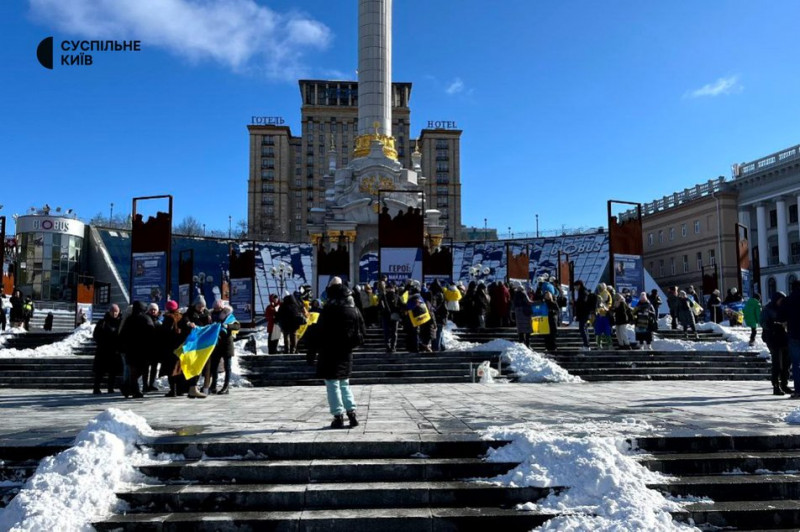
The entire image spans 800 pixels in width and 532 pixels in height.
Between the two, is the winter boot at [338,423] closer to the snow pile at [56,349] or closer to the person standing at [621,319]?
the person standing at [621,319]

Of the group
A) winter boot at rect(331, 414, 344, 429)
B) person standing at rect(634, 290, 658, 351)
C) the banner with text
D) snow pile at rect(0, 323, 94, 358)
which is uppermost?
the banner with text

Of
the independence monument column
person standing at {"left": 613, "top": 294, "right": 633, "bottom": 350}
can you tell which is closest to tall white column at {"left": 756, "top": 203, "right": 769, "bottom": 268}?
the independence monument column

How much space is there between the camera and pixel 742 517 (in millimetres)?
5258

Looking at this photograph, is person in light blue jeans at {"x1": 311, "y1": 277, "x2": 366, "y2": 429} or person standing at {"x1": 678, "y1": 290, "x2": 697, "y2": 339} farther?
person standing at {"x1": 678, "y1": 290, "x2": 697, "y2": 339}

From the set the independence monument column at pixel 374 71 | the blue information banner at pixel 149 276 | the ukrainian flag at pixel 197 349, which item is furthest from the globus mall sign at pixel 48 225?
the ukrainian flag at pixel 197 349

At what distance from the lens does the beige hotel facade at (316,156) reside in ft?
397

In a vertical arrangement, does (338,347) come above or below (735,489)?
above

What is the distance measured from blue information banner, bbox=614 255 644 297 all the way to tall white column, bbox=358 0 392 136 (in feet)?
81.9

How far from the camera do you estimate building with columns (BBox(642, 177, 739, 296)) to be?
6109 centimetres

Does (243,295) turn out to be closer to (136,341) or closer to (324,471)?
(136,341)

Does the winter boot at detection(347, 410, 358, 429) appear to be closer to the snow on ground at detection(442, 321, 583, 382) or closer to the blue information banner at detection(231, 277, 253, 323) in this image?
the snow on ground at detection(442, 321, 583, 382)

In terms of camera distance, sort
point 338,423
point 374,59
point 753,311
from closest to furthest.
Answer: point 338,423 < point 753,311 < point 374,59

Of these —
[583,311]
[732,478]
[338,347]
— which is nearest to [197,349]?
[338,347]

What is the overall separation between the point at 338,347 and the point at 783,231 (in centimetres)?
6046
